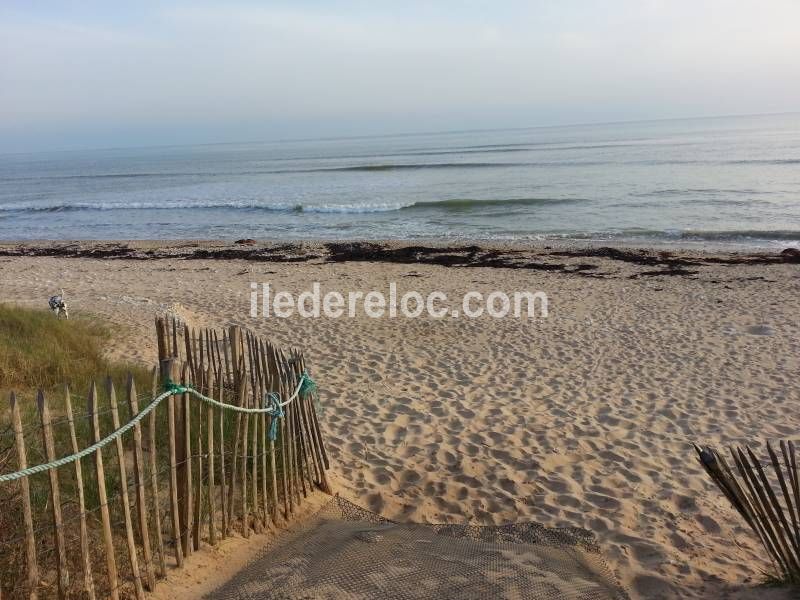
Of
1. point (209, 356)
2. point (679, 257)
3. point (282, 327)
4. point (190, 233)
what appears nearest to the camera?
point (209, 356)

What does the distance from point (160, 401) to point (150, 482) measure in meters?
0.80

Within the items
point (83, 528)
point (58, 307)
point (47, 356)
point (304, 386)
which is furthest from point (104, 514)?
point (58, 307)

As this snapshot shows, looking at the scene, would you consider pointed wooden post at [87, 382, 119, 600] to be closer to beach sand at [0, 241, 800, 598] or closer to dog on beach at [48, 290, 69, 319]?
beach sand at [0, 241, 800, 598]

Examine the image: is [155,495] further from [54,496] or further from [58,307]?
[58,307]

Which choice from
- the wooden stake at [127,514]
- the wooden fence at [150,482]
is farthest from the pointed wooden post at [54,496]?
the wooden stake at [127,514]

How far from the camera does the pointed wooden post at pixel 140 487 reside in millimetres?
2665

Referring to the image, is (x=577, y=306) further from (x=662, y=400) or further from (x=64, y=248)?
(x=64, y=248)

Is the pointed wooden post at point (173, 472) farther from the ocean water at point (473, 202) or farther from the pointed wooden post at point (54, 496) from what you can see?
the ocean water at point (473, 202)

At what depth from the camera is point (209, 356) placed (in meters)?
4.79

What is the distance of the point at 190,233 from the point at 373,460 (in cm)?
2004

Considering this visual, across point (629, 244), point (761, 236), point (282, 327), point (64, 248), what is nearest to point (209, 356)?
point (282, 327)

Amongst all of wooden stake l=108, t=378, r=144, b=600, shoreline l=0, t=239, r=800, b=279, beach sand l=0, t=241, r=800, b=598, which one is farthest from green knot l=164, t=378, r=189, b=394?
shoreline l=0, t=239, r=800, b=279

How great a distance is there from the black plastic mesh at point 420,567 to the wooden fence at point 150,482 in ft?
1.23

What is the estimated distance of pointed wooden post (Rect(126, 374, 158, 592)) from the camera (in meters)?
2.67
